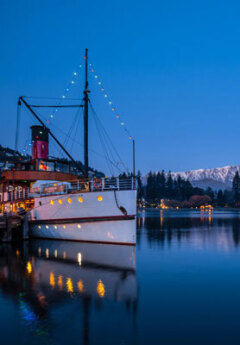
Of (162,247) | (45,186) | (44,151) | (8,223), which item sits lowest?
(162,247)

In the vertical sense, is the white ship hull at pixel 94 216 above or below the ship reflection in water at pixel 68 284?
above

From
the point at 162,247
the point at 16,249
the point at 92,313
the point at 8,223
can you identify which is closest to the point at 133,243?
the point at 162,247

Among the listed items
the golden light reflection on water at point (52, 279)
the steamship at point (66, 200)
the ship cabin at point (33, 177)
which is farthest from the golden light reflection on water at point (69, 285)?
the ship cabin at point (33, 177)

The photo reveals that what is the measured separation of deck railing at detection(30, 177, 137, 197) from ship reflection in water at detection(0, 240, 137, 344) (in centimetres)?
448

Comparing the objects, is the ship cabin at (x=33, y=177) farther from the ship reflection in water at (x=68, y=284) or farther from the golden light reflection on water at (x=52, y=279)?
the golden light reflection on water at (x=52, y=279)

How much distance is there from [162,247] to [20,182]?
15.4m

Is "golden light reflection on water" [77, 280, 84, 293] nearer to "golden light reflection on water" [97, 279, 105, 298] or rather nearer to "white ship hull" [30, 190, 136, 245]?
"golden light reflection on water" [97, 279, 105, 298]

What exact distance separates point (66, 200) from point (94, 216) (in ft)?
9.38

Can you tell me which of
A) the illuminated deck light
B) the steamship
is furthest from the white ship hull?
the illuminated deck light

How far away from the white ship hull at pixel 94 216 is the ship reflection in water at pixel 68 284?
3.97ft

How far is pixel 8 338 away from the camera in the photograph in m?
7.98

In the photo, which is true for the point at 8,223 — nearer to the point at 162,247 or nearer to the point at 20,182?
the point at 20,182

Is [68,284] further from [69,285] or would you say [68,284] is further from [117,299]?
[117,299]

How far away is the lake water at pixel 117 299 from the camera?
822 cm
